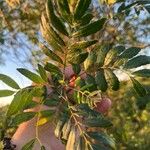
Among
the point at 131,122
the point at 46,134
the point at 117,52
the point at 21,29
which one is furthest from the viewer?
the point at 131,122

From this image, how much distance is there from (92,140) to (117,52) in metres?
0.24

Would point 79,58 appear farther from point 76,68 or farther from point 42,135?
point 42,135

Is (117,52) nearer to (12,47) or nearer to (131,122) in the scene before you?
(12,47)

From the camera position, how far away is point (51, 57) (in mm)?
1093

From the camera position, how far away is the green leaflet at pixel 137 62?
1154 millimetres

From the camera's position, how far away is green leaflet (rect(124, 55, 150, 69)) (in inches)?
45.4

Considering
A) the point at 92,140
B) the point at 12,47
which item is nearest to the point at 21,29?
the point at 12,47

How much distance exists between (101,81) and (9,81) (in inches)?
8.2

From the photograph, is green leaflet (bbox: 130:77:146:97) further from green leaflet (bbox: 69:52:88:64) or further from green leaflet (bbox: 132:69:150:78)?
green leaflet (bbox: 69:52:88:64)

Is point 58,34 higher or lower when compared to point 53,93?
higher

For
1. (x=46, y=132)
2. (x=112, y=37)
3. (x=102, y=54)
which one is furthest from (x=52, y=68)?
(x=112, y=37)

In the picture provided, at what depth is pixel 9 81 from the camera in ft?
3.68

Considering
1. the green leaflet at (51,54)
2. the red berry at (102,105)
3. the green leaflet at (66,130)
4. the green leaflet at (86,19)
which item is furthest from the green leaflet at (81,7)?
the red berry at (102,105)

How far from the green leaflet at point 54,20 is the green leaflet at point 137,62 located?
7.4 inches
